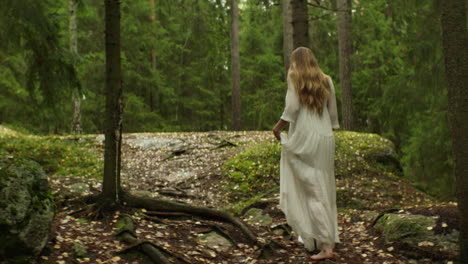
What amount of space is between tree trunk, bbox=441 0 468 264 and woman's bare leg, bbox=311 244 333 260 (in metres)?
1.36

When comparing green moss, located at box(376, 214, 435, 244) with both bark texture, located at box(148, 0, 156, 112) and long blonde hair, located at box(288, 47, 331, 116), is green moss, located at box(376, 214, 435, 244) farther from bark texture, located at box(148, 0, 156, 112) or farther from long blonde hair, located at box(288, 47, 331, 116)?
bark texture, located at box(148, 0, 156, 112)

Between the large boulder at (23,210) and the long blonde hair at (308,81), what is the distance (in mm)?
2899

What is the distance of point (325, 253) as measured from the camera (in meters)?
4.56

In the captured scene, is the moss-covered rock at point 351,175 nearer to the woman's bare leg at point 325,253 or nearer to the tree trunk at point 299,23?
the woman's bare leg at point 325,253

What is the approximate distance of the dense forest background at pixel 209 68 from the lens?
762cm

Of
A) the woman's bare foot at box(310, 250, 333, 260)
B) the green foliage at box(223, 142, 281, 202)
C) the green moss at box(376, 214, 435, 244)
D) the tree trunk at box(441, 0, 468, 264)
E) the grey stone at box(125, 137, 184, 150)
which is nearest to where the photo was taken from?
the tree trunk at box(441, 0, 468, 264)

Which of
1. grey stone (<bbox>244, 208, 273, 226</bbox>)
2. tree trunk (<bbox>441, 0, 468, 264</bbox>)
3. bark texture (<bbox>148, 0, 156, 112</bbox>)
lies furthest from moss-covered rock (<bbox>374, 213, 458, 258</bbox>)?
bark texture (<bbox>148, 0, 156, 112</bbox>)

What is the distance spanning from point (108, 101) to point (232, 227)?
238 cm

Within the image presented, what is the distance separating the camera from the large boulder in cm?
334

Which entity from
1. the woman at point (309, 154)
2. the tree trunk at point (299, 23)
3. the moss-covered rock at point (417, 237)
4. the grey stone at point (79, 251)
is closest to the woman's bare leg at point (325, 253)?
the woman at point (309, 154)

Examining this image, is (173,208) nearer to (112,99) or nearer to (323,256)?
(112,99)

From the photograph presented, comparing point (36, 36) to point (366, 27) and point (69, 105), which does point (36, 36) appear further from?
point (366, 27)

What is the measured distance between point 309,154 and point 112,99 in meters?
2.62

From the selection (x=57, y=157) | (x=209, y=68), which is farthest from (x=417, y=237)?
(x=209, y=68)
